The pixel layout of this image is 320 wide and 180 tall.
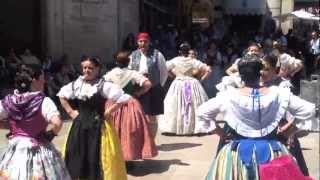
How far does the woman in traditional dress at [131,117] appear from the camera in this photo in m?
8.32

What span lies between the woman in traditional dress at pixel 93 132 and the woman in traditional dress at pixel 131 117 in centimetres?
136

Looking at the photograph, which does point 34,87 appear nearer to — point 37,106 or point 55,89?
point 37,106

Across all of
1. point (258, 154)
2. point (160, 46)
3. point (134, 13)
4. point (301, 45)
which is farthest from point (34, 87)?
point (301, 45)

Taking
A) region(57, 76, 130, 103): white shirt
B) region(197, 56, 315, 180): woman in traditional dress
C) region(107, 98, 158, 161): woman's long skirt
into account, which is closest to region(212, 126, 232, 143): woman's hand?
region(197, 56, 315, 180): woman in traditional dress

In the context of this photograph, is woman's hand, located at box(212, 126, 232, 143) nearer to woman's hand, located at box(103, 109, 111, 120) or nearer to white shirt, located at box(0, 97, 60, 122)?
white shirt, located at box(0, 97, 60, 122)

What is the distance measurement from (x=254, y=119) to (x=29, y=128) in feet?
5.59

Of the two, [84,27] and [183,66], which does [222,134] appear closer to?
[183,66]

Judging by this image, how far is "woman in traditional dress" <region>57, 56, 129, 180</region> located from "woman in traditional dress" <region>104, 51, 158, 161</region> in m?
1.36

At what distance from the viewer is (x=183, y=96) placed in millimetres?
11625

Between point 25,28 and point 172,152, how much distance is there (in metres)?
8.86

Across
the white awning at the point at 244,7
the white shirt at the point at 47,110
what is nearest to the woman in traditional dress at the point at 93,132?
the white shirt at the point at 47,110

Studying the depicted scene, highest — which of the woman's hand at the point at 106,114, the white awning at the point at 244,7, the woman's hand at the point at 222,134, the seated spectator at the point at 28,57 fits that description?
the white awning at the point at 244,7

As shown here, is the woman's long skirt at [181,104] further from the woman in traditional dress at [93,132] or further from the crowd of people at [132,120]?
the woman in traditional dress at [93,132]

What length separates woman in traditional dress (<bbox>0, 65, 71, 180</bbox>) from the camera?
5578 mm
